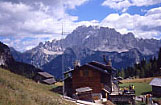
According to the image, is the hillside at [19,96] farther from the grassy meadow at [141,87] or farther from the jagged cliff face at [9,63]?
the jagged cliff face at [9,63]

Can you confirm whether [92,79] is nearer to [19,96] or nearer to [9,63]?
[19,96]

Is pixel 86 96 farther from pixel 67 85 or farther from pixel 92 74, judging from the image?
pixel 67 85

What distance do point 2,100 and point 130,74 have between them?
102 m

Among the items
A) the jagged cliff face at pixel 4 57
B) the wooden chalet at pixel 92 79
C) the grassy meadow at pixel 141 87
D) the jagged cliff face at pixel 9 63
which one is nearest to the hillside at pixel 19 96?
the wooden chalet at pixel 92 79

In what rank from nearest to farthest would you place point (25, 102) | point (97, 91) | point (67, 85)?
1. point (25, 102)
2. point (97, 91)
3. point (67, 85)

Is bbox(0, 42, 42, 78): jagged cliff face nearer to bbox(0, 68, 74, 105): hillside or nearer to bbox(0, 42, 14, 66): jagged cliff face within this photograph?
bbox(0, 42, 14, 66): jagged cliff face

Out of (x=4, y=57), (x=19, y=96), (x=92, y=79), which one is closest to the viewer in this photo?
(x=19, y=96)

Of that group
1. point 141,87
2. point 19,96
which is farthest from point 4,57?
point 19,96

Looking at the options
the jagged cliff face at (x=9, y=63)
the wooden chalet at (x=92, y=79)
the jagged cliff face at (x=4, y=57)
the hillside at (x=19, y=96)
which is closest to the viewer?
the hillside at (x=19, y=96)

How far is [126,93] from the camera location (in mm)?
38812

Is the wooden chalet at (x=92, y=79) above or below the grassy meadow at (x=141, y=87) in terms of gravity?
above

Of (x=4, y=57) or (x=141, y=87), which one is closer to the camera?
(x=141, y=87)

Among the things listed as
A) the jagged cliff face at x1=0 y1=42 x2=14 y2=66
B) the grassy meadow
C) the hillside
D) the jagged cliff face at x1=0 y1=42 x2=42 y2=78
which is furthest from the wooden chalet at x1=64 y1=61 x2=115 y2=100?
the jagged cliff face at x1=0 y1=42 x2=14 y2=66

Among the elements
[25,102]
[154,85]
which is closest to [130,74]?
[154,85]
